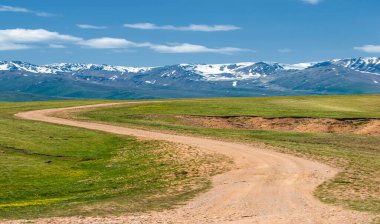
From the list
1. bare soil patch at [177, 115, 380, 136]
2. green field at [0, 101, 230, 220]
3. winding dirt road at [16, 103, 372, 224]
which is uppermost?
bare soil patch at [177, 115, 380, 136]

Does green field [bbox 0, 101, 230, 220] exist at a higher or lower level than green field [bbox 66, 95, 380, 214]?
lower

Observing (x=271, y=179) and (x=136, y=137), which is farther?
(x=136, y=137)

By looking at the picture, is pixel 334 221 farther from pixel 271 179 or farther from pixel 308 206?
pixel 271 179

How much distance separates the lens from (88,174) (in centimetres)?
3894

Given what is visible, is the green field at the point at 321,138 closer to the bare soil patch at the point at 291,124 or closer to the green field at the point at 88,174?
the bare soil patch at the point at 291,124

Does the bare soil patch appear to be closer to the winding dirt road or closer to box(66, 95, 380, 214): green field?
box(66, 95, 380, 214): green field

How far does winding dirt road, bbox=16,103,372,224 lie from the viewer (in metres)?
24.0

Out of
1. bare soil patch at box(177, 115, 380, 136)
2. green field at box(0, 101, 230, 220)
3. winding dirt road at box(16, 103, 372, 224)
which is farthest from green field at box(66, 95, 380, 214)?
green field at box(0, 101, 230, 220)

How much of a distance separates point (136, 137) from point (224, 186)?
1022 inches

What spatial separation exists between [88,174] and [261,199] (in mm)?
16012

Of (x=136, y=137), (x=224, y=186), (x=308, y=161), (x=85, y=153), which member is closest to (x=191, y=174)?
(x=224, y=186)

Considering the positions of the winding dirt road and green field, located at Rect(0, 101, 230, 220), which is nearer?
the winding dirt road

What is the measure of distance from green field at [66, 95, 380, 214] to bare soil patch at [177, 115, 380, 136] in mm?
2757

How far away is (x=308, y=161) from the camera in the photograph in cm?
4272
